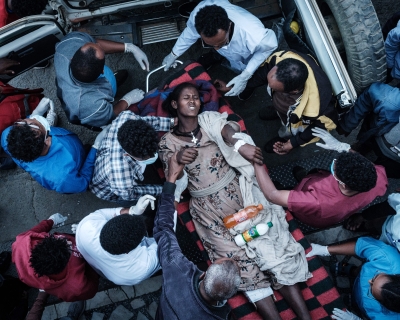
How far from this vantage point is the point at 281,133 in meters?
4.23

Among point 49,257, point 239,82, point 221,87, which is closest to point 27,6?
point 221,87

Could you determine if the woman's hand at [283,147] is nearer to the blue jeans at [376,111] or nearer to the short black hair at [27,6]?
the blue jeans at [376,111]

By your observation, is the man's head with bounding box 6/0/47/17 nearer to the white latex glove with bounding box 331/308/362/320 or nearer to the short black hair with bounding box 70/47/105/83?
the short black hair with bounding box 70/47/105/83

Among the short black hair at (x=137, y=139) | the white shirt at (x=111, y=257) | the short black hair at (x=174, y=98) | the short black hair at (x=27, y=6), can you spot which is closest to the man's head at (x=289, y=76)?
the short black hair at (x=174, y=98)

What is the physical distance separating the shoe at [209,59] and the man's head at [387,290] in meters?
2.82

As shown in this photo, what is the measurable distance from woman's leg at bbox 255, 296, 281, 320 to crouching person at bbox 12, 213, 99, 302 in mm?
1560

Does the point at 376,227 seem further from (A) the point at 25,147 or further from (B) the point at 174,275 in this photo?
(A) the point at 25,147

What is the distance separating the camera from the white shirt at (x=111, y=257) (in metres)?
2.97

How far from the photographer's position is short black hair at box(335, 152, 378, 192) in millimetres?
2777

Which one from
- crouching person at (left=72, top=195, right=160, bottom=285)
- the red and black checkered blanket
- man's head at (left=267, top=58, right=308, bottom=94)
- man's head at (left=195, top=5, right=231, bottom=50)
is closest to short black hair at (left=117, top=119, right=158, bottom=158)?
crouching person at (left=72, top=195, right=160, bottom=285)

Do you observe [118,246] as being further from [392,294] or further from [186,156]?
[392,294]

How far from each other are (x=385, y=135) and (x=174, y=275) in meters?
2.26

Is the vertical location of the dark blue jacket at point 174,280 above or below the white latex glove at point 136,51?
below

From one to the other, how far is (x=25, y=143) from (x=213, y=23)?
189 cm
